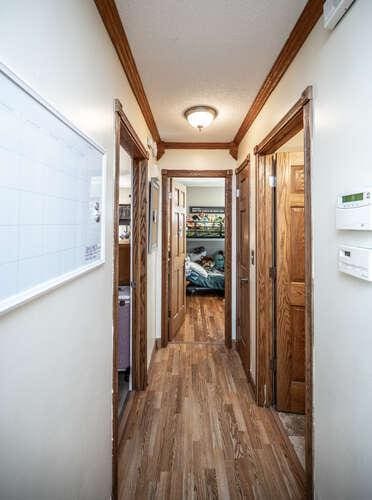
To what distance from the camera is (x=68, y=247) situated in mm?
925

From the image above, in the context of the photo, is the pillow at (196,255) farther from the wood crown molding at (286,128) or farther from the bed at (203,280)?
the wood crown molding at (286,128)

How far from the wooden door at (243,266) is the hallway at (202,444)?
343 mm

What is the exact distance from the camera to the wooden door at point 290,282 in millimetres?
2166

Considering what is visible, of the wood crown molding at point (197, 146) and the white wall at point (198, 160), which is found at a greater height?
the wood crown molding at point (197, 146)

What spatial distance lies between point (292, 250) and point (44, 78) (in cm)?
191

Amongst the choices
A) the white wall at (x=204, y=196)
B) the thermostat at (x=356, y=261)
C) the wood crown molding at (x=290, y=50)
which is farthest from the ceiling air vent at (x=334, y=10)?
the white wall at (x=204, y=196)

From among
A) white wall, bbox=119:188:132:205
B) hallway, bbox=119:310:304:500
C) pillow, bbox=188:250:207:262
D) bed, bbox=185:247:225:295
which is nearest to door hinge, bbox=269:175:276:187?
white wall, bbox=119:188:132:205

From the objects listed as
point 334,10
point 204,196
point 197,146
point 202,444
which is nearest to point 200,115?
point 197,146

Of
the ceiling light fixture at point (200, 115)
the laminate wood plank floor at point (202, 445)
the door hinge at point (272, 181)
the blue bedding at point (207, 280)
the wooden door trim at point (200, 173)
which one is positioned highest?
the ceiling light fixture at point (200, 115)

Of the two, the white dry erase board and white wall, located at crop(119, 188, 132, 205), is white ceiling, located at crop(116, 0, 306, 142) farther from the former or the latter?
white wall, located at crop(119, 188, 132, 205)

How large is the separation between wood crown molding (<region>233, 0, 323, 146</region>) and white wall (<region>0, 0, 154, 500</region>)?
94 cm

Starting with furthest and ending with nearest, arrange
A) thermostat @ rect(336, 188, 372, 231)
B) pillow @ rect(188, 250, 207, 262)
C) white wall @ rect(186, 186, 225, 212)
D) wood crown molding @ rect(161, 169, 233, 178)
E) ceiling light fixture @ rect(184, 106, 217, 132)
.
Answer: white wall @ rect(186, 186, 225, 212), pillow @ rect(188, 250, 207, 262), wood crown molding @ rect(161, 169, 233, 178), ceiling light fixture @ rect(184, 106, 217, 132), thermostat @ rect(336, 188, 372, 231)

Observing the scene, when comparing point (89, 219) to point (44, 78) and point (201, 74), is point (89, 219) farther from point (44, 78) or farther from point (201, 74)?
point (201, 74)

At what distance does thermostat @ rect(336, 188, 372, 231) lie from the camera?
2.93 feet
